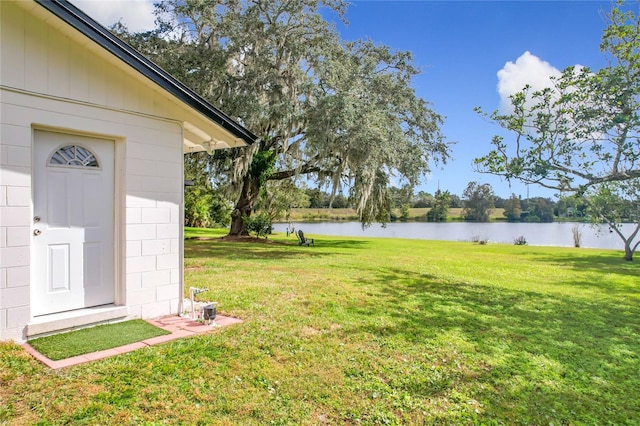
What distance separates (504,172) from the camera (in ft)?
26.1

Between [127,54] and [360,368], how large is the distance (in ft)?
13.5

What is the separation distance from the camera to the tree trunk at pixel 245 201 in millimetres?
16172

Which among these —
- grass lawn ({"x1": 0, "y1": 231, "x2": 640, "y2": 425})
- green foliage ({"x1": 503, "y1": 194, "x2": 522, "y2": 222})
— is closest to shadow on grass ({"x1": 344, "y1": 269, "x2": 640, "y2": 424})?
grass lawn ({"x1": 0, "y1": 231, "x2": 640, "y2": 425})

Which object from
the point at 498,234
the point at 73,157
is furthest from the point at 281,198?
the point at 498,234

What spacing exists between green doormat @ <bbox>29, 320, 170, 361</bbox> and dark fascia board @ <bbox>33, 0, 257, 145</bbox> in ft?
9.03

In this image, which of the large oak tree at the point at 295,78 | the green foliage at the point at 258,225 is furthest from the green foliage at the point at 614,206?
the green foliage at the point at 258,225

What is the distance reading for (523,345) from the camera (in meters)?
4.31

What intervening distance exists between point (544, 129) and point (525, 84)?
1292 mm

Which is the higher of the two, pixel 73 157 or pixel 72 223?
pixel 73 157

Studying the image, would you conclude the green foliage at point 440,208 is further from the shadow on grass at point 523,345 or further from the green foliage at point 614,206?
the shadow on grass at point 523,345

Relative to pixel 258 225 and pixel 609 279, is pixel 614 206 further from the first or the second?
pixel 258 225

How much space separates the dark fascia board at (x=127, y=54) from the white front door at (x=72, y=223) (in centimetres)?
96

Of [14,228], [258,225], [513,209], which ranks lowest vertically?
[258,225]

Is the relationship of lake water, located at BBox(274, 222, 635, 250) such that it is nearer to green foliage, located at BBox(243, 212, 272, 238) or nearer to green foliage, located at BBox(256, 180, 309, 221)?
green foliage, located at BBox(256, 180, 309, 221)
